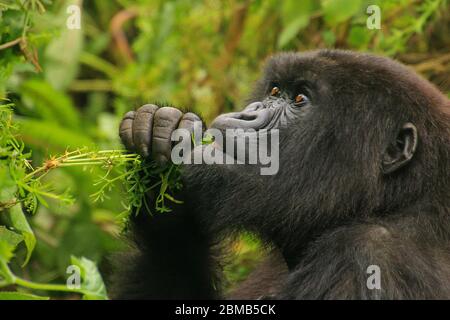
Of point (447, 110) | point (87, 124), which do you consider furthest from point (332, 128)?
point (87, 124)

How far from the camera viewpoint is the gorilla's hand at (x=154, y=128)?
2.93m

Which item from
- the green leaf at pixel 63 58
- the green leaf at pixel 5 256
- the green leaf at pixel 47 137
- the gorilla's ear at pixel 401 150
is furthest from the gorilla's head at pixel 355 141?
the green leaf at pixel 63 58

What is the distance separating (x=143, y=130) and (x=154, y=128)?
42 millimetres

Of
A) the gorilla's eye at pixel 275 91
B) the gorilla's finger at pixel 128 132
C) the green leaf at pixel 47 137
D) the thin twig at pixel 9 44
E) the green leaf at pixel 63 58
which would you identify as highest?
the green leaf at pixel 63 58

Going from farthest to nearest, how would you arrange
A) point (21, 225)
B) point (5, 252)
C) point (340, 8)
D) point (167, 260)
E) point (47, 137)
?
point (47, 137) < point (340, 8) < point (167, 260) < point (21, 225) < point (5, 252)

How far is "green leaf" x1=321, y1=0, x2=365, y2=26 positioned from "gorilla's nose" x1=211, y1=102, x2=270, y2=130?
1402mm

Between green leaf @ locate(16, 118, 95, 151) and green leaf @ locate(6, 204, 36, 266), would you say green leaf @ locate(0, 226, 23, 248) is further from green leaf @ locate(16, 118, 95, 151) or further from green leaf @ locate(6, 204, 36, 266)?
green leaf @ locate(16, 118, 95, 151)

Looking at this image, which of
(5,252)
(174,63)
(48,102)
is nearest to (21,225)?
(5,252)

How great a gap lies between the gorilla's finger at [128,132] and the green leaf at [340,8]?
1707mm

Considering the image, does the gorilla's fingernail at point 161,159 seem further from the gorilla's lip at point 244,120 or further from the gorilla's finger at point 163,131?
the gorilla's lip at point 244,120

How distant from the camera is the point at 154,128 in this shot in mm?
2973

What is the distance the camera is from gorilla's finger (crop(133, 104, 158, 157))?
295 centimetres

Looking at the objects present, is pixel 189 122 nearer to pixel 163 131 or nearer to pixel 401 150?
pixel 163 131

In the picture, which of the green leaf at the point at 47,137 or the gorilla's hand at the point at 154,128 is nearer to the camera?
the gorilla's hand at the point at 154,128
